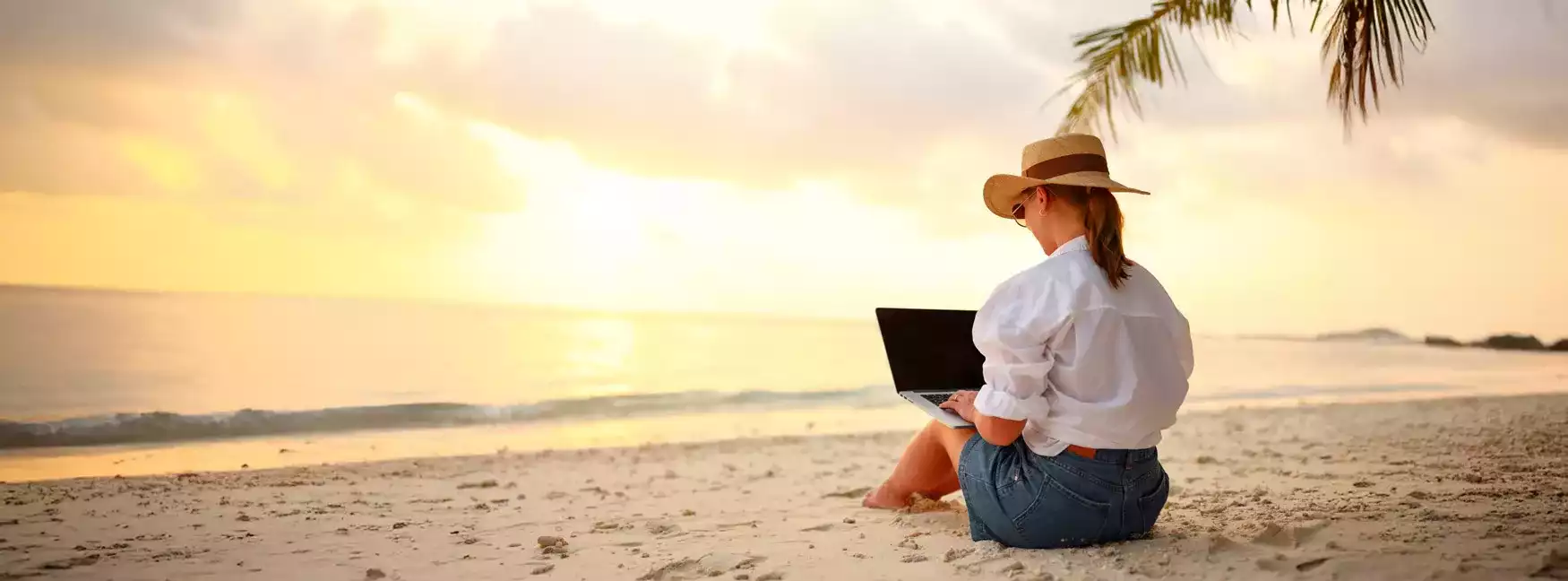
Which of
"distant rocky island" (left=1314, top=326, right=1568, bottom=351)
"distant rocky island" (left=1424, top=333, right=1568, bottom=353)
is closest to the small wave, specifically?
"distant rocky island" (left=1424, top=333, right=1568, bottom=353)

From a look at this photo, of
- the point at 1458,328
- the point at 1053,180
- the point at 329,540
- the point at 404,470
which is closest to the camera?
the point at 1053,180

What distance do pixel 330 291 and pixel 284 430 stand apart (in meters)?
7.72

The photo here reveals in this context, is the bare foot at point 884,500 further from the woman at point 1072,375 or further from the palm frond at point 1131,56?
the palm frond at point 1131,56

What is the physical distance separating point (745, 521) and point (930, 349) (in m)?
1.08

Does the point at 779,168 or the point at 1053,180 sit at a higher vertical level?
the point at 779,168

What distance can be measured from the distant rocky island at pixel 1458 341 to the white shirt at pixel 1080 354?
12074mm

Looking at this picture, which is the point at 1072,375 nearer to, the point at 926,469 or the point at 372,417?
the point at 926,469

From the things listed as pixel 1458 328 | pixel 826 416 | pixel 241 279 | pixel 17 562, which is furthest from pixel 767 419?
pixel 1458 328

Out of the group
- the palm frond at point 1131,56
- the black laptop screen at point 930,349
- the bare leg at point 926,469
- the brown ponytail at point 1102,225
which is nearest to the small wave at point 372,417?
the palm frond at point 1131,56

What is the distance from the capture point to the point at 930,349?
2393 millimetres

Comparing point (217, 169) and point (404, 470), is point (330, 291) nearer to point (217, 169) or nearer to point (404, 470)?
point (217, 169)

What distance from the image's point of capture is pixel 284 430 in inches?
237

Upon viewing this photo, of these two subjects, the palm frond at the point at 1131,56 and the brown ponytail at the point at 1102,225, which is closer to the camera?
the brown ponytail at the point at 1102,225

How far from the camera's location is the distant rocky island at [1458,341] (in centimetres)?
1132
